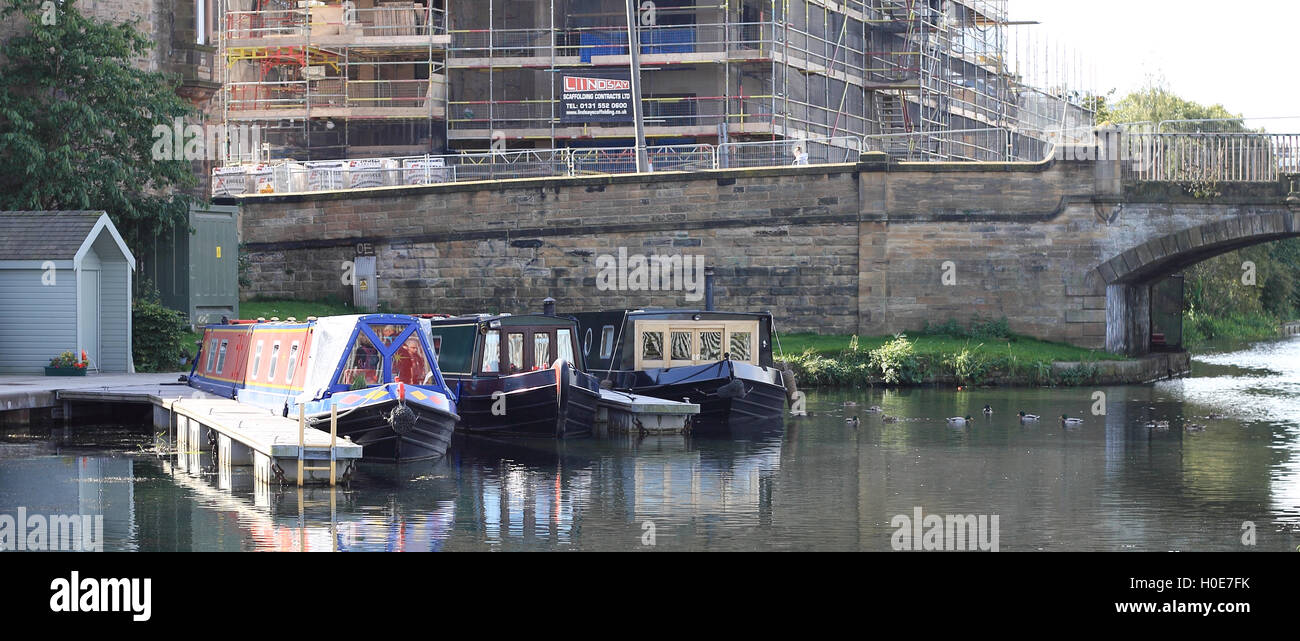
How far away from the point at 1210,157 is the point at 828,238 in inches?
358

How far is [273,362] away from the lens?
25.2m

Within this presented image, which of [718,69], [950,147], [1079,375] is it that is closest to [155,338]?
[1079,375]

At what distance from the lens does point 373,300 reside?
42.8 metres

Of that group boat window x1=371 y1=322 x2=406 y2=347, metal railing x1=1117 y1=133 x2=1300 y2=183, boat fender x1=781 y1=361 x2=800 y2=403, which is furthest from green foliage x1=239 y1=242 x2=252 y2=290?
metal railing x1=1117 y1=133 x2=1300 y2=183

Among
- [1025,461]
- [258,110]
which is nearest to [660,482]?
[1025,461]

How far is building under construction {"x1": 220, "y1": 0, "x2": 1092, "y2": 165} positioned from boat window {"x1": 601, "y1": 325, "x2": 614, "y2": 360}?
72.1ft

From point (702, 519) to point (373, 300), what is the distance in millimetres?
27067

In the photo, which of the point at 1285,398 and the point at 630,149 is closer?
Answer: the point at 1285,398

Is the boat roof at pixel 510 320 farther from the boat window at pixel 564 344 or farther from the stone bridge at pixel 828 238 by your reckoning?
the stone bridge at pixel 828 238

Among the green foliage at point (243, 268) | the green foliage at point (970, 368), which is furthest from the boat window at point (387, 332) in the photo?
the green foliage at point (243, 268)

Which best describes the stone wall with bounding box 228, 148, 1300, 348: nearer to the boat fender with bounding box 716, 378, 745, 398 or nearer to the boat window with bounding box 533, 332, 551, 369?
the boat fender with bounding box 716, 378, 745, 398

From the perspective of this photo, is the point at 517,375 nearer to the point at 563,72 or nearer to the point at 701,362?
the point at 701,362
